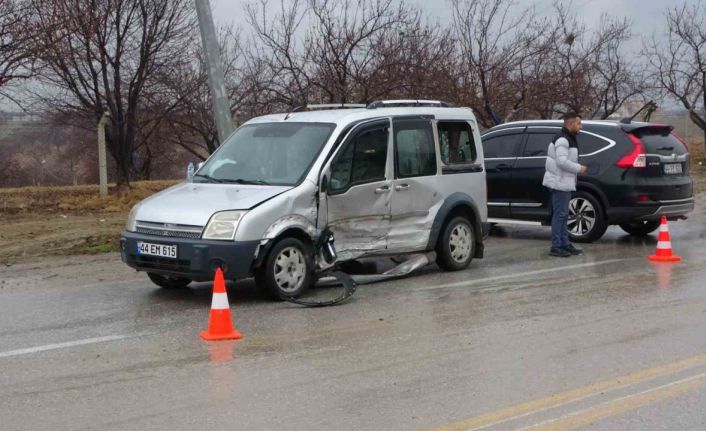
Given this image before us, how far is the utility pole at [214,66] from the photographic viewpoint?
1315 centimetres

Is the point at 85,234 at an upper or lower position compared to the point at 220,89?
lower

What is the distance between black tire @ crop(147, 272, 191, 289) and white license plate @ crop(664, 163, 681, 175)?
23.7ft

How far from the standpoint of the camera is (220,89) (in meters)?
13.3

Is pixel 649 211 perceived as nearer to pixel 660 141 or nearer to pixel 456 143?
pixel 660 141

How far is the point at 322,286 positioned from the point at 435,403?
4.32m

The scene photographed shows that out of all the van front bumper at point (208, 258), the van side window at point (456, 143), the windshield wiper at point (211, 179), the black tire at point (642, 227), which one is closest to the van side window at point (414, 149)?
the van side window at point (456, 143)

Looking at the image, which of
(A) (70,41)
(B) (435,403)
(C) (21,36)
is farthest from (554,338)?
(A) (70,41)

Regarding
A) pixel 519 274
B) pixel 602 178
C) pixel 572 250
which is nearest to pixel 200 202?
pixel 519 274

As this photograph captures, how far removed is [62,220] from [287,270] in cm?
871

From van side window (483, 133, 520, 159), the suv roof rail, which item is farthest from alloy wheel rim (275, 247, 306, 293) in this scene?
van side window (483, 133, 520, 159)

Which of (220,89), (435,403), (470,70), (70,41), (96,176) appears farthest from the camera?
(96,176)

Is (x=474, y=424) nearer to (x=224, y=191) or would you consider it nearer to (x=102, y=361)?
(x=102, y=361)

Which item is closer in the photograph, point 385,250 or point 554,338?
point 554,338

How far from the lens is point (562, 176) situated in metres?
12.0
